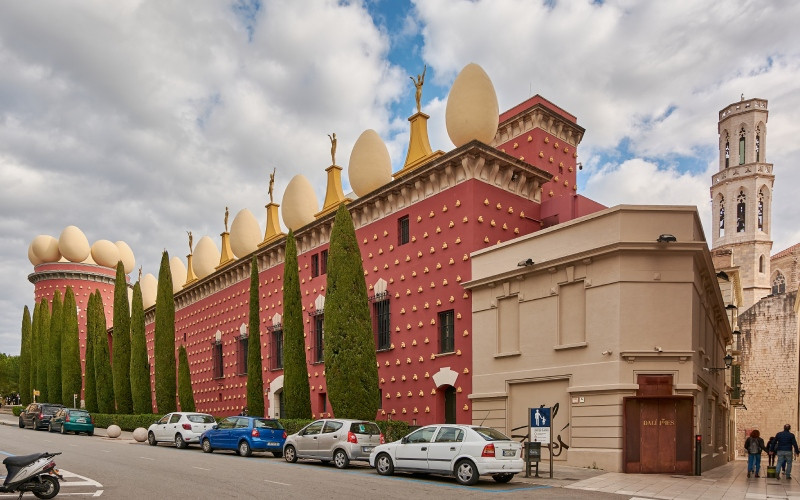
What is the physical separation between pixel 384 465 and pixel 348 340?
724 cm

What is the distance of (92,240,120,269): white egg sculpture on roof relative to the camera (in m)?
67.6

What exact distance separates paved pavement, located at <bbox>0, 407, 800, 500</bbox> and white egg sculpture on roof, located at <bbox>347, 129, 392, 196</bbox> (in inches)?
598

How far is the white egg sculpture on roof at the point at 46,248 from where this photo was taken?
6564 cm

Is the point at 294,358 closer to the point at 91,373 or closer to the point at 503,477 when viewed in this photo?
the point at 503,477

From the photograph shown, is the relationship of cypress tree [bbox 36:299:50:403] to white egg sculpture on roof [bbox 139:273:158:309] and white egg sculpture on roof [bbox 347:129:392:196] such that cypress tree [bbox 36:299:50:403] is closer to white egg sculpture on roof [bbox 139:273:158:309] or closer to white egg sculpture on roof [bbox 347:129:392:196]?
white egg sculpture on roof [bbox 139:273:158:309]

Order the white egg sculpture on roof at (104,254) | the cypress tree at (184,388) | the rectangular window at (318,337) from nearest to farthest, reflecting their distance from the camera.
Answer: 1. the rectangular window at (318,337)
2. the cypress tree at (184,388)
3. the white egg sculpture on roof at (104,254)

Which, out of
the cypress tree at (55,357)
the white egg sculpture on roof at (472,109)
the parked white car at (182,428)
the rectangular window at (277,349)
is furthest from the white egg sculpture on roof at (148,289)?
the white egg sculpture on roof at (472,109)

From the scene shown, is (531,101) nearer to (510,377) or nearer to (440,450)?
(510,377)

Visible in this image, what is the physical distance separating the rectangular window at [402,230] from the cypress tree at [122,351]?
77.7 feet

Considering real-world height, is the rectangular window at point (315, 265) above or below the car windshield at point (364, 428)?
above

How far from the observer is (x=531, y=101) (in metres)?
28.7

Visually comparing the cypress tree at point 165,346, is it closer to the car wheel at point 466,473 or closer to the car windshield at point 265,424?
the car windshield at point 265,424

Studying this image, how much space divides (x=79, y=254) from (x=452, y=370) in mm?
53503

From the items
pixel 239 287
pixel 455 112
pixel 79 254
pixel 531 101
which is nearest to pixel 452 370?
pixel 455 112
